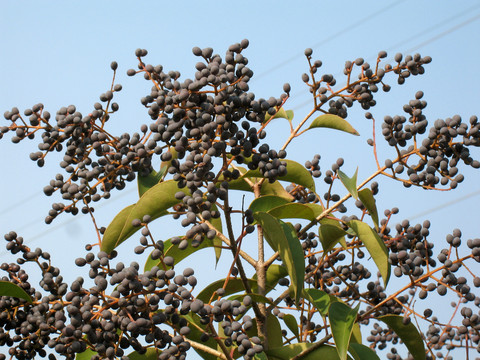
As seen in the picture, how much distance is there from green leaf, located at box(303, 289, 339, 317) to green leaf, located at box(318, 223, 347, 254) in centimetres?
12

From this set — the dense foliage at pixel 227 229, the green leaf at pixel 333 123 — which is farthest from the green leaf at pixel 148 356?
the green leaf at pixel 333 123

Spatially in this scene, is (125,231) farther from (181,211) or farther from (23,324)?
(23,324)

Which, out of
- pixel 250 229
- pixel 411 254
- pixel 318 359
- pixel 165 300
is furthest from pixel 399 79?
pixel 165 300

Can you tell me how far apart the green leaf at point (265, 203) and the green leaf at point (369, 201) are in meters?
0.23

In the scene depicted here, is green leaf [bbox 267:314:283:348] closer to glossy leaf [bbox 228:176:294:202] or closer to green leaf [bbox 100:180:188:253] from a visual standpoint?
glossy leaf [bbox 228:176:294:202]

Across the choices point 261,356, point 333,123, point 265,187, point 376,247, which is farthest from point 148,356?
point 333,123

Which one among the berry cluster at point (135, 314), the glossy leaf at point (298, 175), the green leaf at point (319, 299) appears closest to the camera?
the berry cluster at point (135, 314)

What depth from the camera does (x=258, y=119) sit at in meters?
1.62

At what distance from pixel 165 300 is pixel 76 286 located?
27cm

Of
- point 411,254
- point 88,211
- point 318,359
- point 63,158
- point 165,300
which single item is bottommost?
point 318,359

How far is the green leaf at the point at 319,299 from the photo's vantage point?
1.76 metres

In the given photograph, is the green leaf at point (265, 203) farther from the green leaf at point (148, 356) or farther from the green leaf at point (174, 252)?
the green leaf at point (148, 356)

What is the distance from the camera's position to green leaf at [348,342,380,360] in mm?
1739

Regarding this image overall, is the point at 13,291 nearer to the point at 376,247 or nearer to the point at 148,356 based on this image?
the point at 148,356
